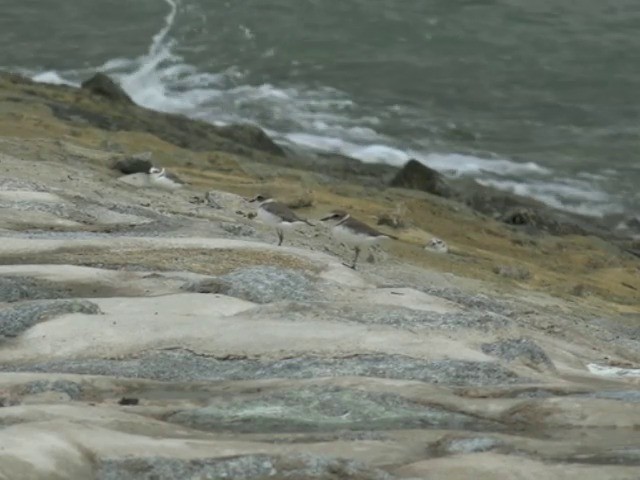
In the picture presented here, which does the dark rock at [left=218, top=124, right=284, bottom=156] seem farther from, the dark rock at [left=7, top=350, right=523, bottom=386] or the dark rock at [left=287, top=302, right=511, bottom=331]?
the dark rock at [left=7, top=350, right=523, bottom=386]

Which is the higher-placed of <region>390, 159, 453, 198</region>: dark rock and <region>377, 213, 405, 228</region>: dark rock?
<region>390, 159, 453, 198</region>: dark rock

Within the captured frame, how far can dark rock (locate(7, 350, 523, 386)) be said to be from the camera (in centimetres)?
1437

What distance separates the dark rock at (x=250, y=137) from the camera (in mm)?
40000

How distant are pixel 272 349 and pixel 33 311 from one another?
2.77 meters

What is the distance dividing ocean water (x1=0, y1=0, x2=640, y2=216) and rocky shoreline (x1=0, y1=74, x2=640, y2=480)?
50.9 feet

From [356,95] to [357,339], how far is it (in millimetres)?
35252

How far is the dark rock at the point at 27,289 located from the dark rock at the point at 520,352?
197 inches

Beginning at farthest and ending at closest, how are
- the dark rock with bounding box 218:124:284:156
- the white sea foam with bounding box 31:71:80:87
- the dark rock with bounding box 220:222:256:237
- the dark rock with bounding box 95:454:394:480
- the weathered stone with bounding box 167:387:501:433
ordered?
the white sea foam with bounding box 31:71:80:87, the dark rock with bounding box 218:124:284:156, the dark rock with bounding box 220:222:256:237, the weathered stone with bounding box 167:387:501:433, the dark rock with bounding box 95:454:394:480

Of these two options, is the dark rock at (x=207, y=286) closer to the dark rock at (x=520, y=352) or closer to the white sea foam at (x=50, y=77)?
the dark rock at (x=520, y=352)

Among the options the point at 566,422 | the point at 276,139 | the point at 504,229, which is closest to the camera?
the point at 566,422

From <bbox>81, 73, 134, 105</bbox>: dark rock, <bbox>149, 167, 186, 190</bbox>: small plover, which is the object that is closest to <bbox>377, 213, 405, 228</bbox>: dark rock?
<bbox>149, 167, 186, 190</bbox>: small plover

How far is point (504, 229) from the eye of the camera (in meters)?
33.9

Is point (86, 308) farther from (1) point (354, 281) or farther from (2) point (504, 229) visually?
(2) point (504, 229)

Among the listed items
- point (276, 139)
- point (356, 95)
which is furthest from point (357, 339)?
point (356, 95)
